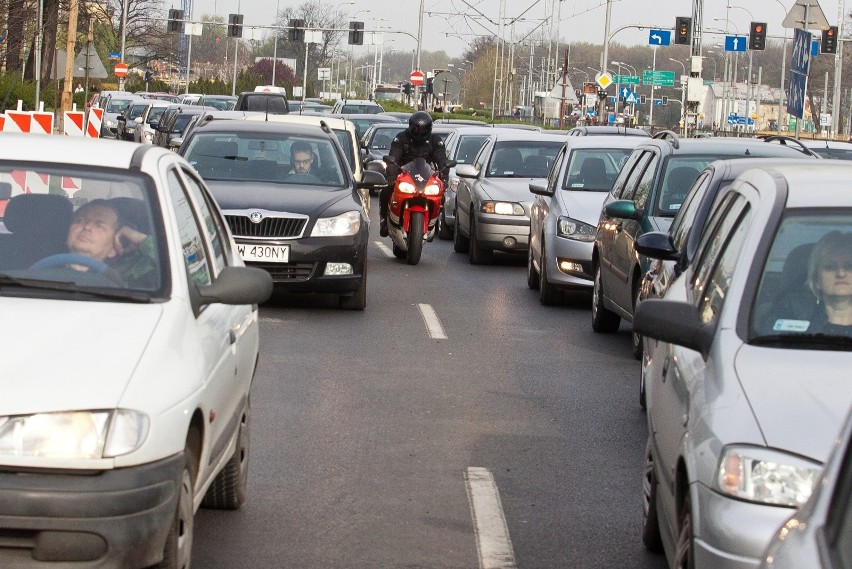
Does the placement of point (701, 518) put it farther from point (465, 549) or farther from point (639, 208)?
point (639, 208)

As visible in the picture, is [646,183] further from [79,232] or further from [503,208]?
[79,232]

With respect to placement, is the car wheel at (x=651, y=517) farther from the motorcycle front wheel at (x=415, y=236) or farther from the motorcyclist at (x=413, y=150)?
the motorcyclist at (x=413, y=150)

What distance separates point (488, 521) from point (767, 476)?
2.64 m

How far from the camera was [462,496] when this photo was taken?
23.8ft

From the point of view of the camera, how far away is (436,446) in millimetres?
8383

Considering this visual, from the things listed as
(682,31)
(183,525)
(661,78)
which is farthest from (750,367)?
(661,78)

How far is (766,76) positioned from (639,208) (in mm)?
139678

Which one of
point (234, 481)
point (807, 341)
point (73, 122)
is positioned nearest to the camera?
point (807, 341)

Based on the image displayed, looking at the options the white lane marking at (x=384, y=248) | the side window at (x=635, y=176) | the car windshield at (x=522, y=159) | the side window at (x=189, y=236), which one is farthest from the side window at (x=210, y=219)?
the white lane marking at (x=384, y=248)

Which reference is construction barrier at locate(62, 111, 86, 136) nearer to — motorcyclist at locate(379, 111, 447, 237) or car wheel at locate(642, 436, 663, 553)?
Result: motorcyclist at locate(379, 111, 447, 237)

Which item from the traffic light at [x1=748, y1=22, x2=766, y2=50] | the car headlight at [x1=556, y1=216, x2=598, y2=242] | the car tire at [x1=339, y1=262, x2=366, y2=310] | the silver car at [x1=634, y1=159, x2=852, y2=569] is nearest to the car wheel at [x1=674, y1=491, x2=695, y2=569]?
the silver car at [x1=634, y1=159, x2=852, y2=569]

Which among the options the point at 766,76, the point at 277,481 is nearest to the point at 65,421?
the point at 277,481

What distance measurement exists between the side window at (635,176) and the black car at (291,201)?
245 centimetres

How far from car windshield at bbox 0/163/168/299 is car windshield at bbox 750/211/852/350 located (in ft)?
6.76
